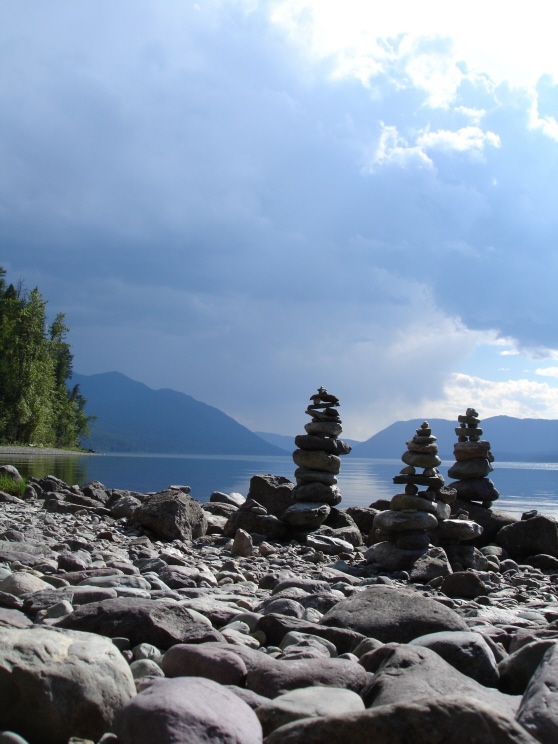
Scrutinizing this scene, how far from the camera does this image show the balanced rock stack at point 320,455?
53.0 feet

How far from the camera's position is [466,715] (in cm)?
259

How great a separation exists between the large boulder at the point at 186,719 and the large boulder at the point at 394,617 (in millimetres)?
2815

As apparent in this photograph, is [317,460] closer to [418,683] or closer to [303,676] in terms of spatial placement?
[303,676]

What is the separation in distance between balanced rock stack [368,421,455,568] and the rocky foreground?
0.93 metres

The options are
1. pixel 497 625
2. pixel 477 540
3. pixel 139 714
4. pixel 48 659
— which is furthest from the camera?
pixel 477 540

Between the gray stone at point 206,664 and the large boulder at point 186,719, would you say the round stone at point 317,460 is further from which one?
the large boulder at point 186,719

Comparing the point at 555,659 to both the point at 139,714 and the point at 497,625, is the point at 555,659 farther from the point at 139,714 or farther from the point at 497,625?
the point at 497,625

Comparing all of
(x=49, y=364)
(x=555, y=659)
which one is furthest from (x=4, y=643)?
(x=49, y=364)

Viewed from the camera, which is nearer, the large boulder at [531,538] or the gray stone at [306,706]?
the gray stone at [306,706]

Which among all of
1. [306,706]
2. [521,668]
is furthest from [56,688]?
[521,668]

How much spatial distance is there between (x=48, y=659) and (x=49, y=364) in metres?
71.8

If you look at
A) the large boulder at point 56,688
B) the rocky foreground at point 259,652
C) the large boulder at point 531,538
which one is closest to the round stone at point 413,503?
the rocky foreground at point 259,652

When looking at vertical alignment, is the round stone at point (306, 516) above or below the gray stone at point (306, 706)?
below

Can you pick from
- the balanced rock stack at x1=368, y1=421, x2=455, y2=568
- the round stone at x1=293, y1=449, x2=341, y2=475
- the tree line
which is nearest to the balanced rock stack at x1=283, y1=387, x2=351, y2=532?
the round stone at x1=293, y1=449, x2=341, y2=475
